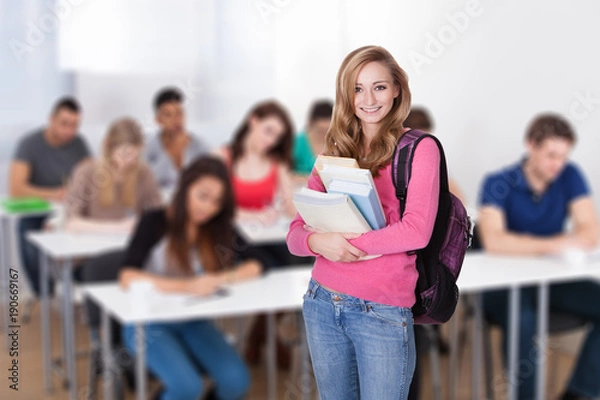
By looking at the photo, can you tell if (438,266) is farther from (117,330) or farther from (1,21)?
(1,21)

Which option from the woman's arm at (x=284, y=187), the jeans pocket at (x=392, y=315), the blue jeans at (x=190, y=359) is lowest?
the blue jeans at (x=190, y=359)

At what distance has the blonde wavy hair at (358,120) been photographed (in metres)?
0.54

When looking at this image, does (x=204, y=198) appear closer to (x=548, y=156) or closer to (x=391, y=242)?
(x=548, y=156)

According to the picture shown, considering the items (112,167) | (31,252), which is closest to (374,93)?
(112,167)

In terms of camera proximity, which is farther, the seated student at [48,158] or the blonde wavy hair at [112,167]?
the seated student at [48,158]

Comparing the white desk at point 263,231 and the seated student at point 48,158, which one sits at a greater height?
the seated student at point 48,158

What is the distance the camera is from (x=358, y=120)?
0.56 m

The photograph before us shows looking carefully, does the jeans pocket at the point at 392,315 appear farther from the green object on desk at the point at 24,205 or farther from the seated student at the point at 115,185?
the green object on desk at the point at 24,205

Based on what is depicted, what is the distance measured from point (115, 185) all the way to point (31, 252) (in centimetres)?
88

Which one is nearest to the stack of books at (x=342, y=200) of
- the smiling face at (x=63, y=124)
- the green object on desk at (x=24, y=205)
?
the green object on desk at (x=24, y=205)

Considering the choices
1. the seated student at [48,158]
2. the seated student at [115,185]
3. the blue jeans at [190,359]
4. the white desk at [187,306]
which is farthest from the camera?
the seated student at [48,158]

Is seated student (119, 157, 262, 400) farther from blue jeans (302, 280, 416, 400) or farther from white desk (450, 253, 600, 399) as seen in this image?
blue jeans (302, 280, 416, 400)

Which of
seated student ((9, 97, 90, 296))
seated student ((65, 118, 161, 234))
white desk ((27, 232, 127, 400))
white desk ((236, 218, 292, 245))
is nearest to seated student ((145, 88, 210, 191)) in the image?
seated student ((9, 97, 90, 296))

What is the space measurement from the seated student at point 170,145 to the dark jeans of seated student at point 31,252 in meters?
0.79
